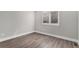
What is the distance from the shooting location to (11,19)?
58.4 inches

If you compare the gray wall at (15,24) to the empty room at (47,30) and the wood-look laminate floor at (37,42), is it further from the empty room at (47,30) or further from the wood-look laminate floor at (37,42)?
the wood-look laminate floor at (37,42)

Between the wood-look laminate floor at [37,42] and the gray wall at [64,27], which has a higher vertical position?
the gray wall at [64,27]

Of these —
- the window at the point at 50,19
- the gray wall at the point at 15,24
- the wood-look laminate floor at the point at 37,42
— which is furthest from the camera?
the gray wall at the point at 15,24

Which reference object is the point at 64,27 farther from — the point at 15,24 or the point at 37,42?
the point at 15,24

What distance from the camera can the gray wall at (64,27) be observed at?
3.74 ft

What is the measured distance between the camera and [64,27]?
1288 millimetres

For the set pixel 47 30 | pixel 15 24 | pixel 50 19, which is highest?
pixel 50 19

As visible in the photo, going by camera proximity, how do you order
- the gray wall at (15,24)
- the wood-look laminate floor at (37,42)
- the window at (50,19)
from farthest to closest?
the gray wall at (15,24), the window at (50,19), the wood-look laminate floor at (37,42)

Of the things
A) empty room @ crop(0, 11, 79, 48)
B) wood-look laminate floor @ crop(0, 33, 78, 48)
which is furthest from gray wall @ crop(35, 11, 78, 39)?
wood-look laminate floor @ crop(0, 33, 78, 48)

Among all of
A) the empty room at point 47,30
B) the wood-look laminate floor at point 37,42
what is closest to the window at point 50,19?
the empty room at point 47,30

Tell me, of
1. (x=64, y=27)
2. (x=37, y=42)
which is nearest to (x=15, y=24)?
(x=37, y=42)

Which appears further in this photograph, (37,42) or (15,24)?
(15,24)
